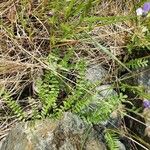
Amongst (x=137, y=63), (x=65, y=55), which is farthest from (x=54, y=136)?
(x=137, y=63)

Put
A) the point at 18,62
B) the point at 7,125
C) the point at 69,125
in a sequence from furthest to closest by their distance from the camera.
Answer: the point at 18,62 → the point at 7,125 → the point at 69,125

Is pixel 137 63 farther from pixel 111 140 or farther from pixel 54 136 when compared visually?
pixel 54 136

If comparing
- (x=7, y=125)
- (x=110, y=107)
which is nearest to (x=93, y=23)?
(x=110, y=107)

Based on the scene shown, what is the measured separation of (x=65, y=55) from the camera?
82.4 inches

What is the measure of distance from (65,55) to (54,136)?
503 millimetres

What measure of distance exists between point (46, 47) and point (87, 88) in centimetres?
37

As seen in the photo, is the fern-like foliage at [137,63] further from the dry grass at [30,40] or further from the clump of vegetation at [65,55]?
the dry grass at [30,40]

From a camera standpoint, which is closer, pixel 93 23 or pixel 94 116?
pixel 94 116

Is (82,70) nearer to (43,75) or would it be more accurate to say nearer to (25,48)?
(43,75)

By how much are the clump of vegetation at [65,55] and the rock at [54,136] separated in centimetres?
9

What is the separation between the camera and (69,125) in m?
1.82

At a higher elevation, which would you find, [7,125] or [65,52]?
[65,52]

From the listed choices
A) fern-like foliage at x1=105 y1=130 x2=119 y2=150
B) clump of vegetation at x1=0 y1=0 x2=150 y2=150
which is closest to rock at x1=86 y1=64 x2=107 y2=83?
clump of vegetation at x1=0 y1=0 x2=150 y2=150

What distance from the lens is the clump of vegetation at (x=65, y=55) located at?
1.98 m
